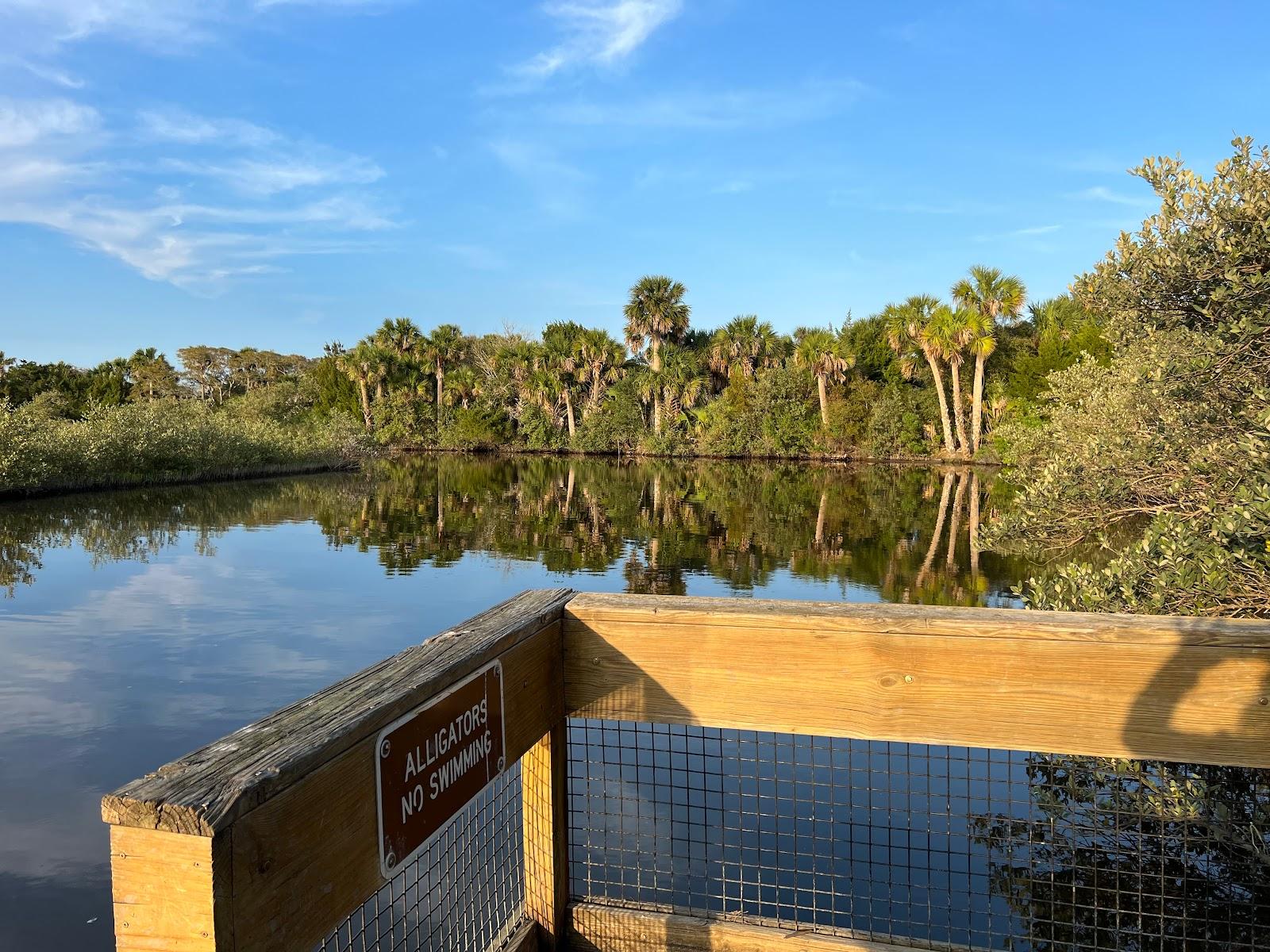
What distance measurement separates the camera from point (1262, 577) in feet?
13.6

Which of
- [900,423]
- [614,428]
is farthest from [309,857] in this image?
[614,428]

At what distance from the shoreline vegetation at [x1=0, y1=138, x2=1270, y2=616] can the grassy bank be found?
0.11 m

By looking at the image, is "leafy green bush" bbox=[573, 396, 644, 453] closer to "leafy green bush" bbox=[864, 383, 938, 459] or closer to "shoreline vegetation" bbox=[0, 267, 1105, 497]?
"shoreline vegetation" bbox=[0, 267, 1105, 497]

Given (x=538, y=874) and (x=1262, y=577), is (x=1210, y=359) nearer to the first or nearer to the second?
(x=1262, y=577)

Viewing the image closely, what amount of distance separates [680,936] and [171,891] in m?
1.66

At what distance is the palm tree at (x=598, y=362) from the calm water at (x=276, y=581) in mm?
22989

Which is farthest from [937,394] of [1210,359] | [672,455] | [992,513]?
[1210,359]

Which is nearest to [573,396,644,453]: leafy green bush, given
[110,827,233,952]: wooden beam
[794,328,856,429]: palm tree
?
[794,328,856,429]: palm tree

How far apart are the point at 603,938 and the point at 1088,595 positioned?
3.49m

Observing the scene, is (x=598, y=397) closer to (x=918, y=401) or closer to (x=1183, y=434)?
(x=918, y=401)

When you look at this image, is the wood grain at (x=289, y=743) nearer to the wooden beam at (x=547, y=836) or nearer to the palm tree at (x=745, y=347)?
the wooden beam at (x=547, y=836)

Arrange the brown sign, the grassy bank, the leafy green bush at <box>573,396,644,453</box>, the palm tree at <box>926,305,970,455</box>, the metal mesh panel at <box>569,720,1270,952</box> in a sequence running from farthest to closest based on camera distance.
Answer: the leafy green bush at <box>573,396,644,453</box> → the palm tree at <box>926,305,970,455</box> → the grassy bank → the metal mesh panel at <box>569,720,1270,952</box> → the brown sign

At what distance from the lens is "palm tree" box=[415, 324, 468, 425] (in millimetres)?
58156

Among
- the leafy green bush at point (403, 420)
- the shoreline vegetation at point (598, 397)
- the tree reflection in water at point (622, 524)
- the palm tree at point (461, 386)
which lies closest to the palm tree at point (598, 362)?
the shoreline vegetation at point (598, 397)
